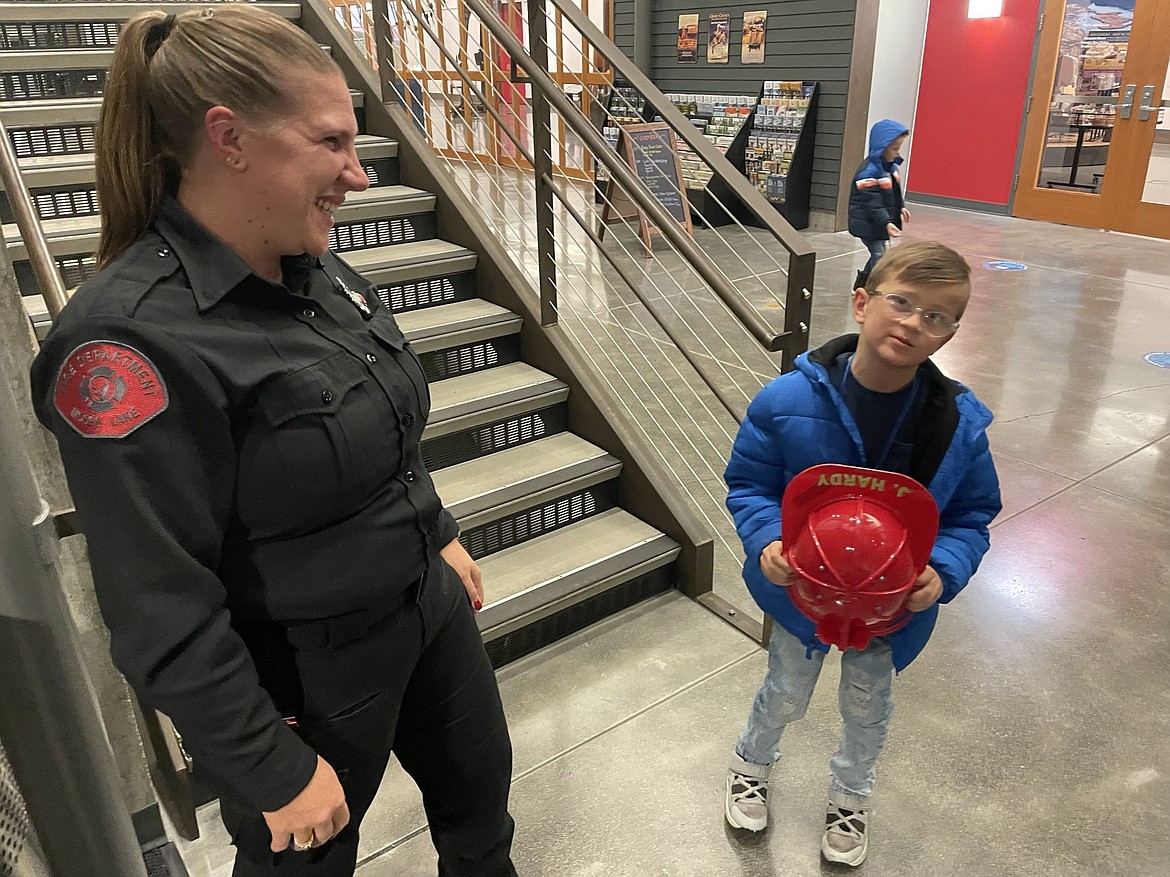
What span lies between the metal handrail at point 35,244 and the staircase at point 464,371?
0.69 meters

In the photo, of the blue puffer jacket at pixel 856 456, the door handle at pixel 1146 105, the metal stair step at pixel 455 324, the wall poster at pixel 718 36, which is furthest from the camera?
the wall poster at pixel 718 36

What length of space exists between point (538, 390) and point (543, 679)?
99cm

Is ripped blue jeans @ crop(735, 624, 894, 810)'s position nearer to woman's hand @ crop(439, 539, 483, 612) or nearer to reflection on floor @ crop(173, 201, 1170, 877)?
reflection on floor @ crop(173, 201, 1170, 877)

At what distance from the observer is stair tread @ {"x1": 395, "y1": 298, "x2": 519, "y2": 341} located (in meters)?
2.87

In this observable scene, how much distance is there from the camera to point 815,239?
8188mm

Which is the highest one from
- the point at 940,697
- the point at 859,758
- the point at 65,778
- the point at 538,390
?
the point at 65,778

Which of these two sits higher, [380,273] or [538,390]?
[380,273]

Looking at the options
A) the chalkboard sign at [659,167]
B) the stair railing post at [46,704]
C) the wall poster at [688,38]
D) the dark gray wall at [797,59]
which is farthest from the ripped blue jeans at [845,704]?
the wall poster at [688,38]

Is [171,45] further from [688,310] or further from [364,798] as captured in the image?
[688,310]

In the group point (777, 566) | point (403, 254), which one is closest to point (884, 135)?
point (403, 254)

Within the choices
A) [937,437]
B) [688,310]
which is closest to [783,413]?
[937,437]

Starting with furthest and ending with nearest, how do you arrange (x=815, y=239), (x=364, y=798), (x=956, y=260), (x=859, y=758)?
(x=815, y=239)
(x=859, y=758)
(x=956, y=260)
(x=364, y=798)

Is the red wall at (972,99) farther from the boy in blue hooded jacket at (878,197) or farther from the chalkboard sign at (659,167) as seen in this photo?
the boy in blue hooded jacket at (878,197)

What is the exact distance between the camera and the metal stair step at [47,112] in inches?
115
